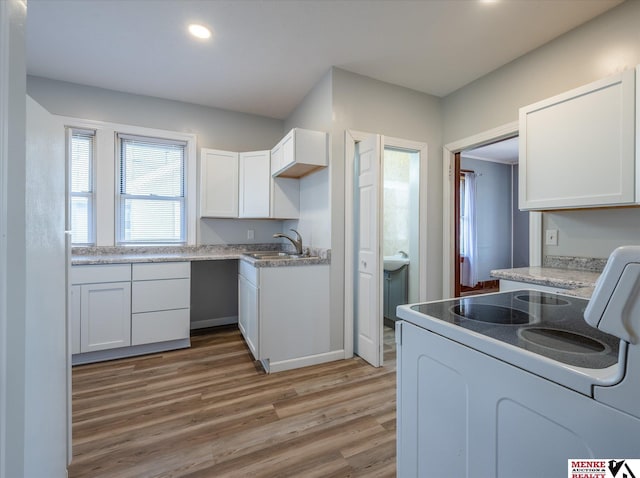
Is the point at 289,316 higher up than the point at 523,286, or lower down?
lower down

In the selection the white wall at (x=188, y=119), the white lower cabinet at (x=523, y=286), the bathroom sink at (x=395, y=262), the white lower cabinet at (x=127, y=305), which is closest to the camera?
the white lower cabinet at (x=523, y=286)

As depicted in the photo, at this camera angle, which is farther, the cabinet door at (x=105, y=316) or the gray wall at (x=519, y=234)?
the gray wall at (x=519, y=234)

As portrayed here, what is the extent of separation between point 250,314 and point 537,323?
2215 millimetres

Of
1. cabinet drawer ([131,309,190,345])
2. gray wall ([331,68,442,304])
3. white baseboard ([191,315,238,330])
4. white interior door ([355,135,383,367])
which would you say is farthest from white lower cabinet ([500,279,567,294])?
white baseboard ([191,315,238,330])

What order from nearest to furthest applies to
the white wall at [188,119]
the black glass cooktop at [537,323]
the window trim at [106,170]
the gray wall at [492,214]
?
the black glass cooktop at [537,323], the white wall at [188,119], the window trim at [106,170], the gray wall at [492,214]

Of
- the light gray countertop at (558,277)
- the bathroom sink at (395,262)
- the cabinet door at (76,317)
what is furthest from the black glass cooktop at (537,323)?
the cabinet door at (76,317)

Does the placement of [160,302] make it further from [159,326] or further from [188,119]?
[188,119]

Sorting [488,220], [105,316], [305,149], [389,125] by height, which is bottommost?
[105,316]

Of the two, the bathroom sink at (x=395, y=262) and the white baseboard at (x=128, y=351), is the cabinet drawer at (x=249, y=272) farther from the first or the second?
the bathroom sink at (x=395, y=262)

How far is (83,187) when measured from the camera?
2.96m

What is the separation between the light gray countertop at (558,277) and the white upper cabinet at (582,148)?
428 mm

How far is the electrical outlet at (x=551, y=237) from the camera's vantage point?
216 cm

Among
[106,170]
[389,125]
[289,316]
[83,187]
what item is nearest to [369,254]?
[289,316]

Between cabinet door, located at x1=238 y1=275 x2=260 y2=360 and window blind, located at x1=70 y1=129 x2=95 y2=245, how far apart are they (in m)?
1.66
